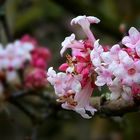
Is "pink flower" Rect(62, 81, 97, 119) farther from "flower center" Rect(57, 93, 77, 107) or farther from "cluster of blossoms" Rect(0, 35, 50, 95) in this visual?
"cluster of blossoms" Rect(0, 35, 50, 95)

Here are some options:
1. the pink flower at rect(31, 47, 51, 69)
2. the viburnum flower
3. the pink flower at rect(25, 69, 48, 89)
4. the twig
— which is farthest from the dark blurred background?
the viburnum flower

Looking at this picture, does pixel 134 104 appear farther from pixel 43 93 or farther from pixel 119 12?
pixel 119 12

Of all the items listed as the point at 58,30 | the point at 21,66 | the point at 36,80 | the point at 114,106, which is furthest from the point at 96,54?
the point at 58,30

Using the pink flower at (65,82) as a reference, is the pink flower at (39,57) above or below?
below

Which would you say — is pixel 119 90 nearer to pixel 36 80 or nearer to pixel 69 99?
pixel 69 99

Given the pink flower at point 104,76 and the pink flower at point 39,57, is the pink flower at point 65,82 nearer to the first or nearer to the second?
the pink flower at point 104,76

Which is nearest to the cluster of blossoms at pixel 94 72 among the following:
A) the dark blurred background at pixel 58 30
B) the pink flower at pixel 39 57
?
the pink flower at pixel 39 57
